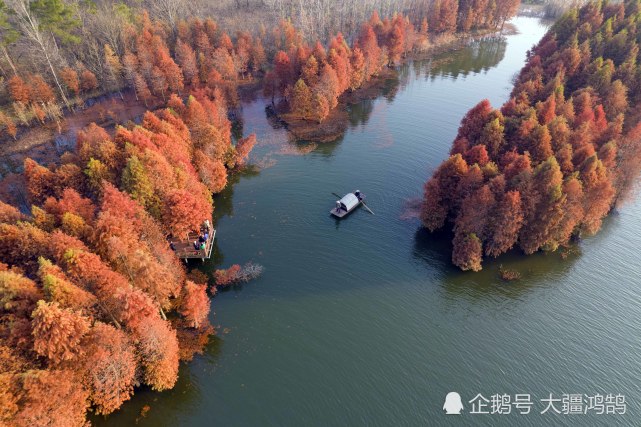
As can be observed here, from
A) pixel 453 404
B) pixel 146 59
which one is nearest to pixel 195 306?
pixel 453 404

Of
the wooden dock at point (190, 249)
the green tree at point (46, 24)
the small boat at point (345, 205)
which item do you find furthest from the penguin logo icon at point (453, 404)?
the green tree at point (46, 24)

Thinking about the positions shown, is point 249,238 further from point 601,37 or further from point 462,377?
point 601,37

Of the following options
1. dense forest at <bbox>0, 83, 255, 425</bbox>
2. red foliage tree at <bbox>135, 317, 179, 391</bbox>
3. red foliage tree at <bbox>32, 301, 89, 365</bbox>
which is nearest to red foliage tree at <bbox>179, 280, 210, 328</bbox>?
dense forest at <bbox>0, 83, 255, 425</bbox>

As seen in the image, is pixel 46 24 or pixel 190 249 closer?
pixel 190 249

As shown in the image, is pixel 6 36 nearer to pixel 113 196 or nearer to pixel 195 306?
pixel 113 196

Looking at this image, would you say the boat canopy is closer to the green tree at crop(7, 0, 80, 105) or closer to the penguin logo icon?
the penguin logo icon
